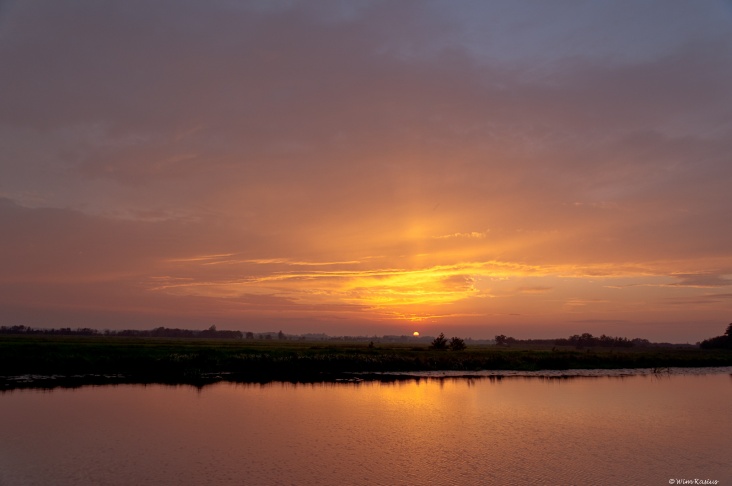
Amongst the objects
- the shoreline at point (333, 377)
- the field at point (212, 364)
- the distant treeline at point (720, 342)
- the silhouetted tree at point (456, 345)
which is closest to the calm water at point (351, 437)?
the shoreline at point (333, 377)

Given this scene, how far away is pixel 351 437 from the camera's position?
25.7m

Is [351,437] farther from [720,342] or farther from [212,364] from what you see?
[720,342]

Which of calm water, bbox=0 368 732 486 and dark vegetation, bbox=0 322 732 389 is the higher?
dark vegetation, bbox=0 322 732 389

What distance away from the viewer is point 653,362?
80.2 metres

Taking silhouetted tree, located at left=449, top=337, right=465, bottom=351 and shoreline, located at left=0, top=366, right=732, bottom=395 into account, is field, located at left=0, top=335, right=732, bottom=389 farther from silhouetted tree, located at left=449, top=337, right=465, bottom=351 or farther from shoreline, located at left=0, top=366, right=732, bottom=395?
silhouetted tree, located at left=449, top=337, right=465, bottom=351

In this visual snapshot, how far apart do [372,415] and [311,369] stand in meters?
28.8

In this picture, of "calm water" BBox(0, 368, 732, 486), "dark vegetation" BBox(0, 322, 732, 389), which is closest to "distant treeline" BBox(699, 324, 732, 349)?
"dark vegetation" BBox(0, 322, 732, 389)

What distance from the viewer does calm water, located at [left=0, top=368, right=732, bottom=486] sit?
1966cm

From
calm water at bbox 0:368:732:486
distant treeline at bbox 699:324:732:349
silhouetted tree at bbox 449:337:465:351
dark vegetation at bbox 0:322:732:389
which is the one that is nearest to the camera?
calm water at bbox 0:368:732:486

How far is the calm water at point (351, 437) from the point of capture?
19656 millimetres

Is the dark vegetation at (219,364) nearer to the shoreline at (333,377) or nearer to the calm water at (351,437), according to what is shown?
the shoreline at (333,377)

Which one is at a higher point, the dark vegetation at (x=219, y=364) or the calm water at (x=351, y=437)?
the dark vegetation at (x=219, y=364)

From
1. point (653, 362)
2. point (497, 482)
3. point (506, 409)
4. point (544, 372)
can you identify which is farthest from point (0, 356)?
point (653, 362)

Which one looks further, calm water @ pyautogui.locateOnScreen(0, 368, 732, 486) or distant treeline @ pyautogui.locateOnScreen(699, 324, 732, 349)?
distant treeline @ pyautogui.locateOnScreen(699, 324, 732, 349)
